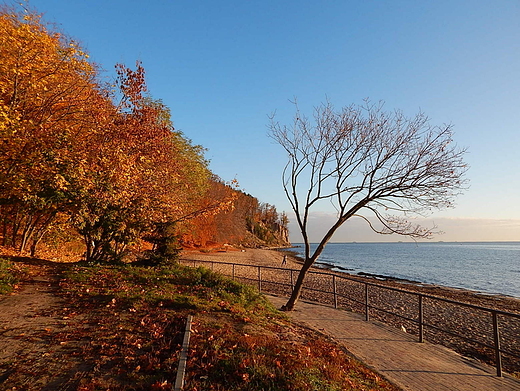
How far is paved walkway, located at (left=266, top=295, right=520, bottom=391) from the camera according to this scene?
5336mm

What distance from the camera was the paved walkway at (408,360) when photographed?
210 inches

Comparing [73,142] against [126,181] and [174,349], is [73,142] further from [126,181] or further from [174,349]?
[174,349]

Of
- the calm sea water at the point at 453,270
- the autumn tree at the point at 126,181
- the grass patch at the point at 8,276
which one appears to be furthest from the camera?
the calm sea water at the point at 453,270

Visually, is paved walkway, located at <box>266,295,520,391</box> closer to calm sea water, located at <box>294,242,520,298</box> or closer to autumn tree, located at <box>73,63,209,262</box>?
autumn tree, located at <box>73,63,209,262</box>

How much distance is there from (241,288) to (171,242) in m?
6.28

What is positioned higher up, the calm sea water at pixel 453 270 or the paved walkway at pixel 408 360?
the paved walkway at pixel 408 360

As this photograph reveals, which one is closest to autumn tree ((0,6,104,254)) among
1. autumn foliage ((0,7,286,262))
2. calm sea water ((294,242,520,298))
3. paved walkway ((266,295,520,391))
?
autumn foliage ((0,7,286,262))

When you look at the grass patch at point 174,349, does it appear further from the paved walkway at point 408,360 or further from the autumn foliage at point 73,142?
the autumn foliage at point 73,142

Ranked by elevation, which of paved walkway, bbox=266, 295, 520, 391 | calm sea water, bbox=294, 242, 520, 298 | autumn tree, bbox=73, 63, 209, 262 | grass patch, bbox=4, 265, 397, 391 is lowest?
calm sea water, bbox=294, 242, 520, 298

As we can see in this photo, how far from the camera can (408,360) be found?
632 cm

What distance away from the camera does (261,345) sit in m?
5.19

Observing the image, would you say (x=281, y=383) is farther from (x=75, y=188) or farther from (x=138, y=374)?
(x=75, y=188)

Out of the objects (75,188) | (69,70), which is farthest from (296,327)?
(69,70)

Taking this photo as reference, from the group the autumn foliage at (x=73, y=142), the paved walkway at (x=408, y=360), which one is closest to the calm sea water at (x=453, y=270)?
the paved walkway at (x=408, y=360)
